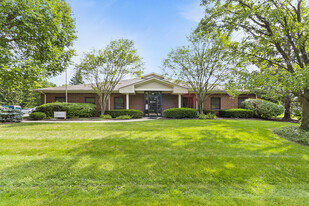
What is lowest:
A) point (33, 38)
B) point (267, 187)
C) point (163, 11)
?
point (267, 187)

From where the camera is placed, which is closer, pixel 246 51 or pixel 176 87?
pixel 246 51

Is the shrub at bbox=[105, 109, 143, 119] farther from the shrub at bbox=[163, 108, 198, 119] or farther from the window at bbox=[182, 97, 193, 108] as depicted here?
the window at bbox=[182, 97, 193, 108]

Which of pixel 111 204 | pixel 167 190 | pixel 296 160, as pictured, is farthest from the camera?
pixel 296 160

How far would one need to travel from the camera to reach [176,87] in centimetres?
1438

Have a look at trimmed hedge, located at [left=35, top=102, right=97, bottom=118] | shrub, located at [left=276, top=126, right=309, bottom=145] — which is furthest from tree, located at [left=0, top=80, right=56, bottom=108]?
shrub, located at [left=276, top=126, right=309, bottom=145]

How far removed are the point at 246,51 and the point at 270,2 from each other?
7.42ft

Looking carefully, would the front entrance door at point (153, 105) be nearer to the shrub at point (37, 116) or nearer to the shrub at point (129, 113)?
the shrub at point (129, 113)

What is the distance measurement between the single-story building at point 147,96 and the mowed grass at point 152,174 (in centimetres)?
1081

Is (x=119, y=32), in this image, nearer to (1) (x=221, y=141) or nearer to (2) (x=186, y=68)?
(2) (x=186, y=68)

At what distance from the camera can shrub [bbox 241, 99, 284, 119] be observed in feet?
41.5

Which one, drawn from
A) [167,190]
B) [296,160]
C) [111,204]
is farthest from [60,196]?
[296,160]

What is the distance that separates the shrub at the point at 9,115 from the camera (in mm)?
9352

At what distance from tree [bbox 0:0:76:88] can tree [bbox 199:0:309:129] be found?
844 cm

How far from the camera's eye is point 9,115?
955 cm
